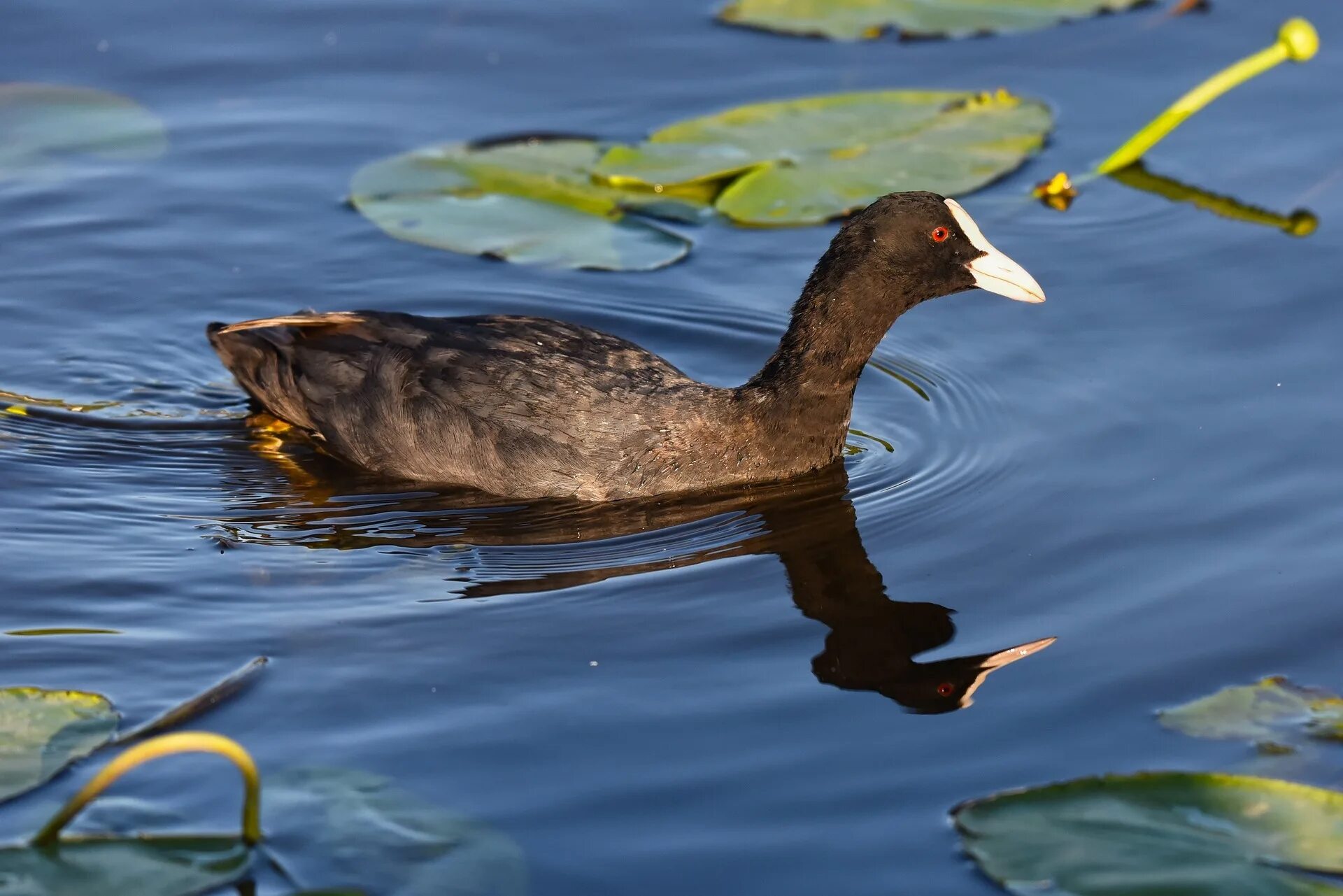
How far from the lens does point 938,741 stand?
14.5 feet

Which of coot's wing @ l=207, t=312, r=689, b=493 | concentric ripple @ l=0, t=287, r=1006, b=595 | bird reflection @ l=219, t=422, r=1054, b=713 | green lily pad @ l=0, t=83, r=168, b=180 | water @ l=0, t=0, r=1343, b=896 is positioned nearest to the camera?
water @ l=0, t=0, r=1343, b=896

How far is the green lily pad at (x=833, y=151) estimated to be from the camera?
24.9 feet

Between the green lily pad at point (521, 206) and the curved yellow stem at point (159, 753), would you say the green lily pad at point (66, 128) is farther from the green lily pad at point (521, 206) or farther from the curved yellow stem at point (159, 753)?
the curved yellow stem at point (159, 753)

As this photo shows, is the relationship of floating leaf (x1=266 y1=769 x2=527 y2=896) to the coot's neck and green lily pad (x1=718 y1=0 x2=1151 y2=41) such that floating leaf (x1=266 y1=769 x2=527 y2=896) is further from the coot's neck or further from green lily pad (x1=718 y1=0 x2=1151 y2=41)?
green lily pad (x1=718 y1=0 x2=1151 y2=41)

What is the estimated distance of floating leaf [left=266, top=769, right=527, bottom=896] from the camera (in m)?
3.71

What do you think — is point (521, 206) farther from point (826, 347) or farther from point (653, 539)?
point (653, 539)

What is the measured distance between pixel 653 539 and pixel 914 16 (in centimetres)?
473

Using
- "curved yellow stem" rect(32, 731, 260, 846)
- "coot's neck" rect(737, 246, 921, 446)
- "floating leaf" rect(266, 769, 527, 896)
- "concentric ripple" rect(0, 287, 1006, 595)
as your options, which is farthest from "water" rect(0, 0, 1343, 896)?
"curved yellow stem" rect(32, 731, 260, 846)

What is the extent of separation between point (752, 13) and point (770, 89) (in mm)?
840

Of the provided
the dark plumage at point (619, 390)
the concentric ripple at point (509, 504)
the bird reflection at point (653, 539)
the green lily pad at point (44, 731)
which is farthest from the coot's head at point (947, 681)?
the green lily pad at point (44, 731)

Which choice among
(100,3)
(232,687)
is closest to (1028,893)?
(232,687)

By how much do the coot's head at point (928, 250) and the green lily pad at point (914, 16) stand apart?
11.7ft

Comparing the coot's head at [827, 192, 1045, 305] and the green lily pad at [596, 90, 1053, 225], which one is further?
the green lily pad at [596, 90, 1053, 225]

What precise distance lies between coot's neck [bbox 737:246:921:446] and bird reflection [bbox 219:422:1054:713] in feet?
0.74
